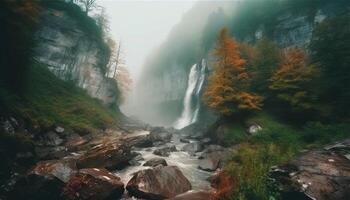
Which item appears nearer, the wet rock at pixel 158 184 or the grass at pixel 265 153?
the grass at pixel 265 153

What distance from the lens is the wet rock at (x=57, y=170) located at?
10.1 meters

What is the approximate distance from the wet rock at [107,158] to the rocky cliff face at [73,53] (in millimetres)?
29212

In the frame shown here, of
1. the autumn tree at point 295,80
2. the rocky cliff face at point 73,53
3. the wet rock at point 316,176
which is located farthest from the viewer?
the rocky cliff face at point 73,53

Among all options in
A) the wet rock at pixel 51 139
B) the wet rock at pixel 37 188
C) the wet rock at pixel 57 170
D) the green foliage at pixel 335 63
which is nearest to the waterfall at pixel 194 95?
the green foliage at pixel 335 63

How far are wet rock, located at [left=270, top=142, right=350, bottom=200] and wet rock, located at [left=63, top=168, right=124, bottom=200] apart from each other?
579cm

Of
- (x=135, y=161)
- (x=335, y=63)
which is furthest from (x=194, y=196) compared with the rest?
(x=335, y=63)

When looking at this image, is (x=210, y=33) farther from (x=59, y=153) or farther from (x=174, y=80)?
(x=59, y=153)

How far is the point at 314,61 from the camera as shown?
74.7ft

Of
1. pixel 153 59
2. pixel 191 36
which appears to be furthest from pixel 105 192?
pixel 153 59

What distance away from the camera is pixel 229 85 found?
25359mm

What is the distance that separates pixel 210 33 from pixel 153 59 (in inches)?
Answer: 2170

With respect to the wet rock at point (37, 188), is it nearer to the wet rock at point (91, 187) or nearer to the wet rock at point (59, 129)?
the wet rock at point (91, 187)

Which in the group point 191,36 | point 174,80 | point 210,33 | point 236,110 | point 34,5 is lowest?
point 236,110

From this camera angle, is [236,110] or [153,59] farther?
[153,59]
